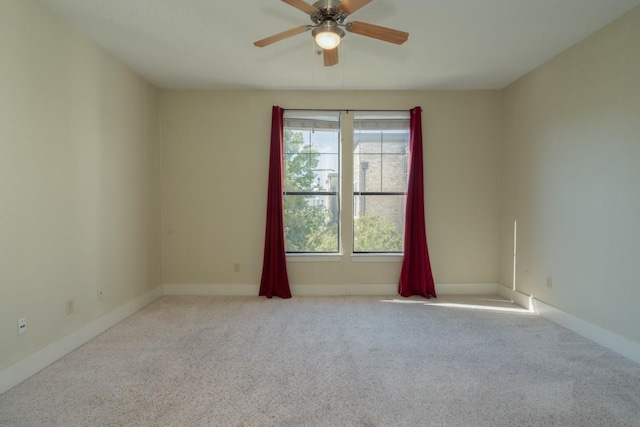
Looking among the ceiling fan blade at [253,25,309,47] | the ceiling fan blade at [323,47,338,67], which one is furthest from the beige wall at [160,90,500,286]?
the ceiling fan blade at [253,25,309,47]

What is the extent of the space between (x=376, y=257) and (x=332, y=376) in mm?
2200

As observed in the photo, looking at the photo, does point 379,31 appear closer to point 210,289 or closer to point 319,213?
point 319,213

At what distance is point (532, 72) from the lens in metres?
3.61

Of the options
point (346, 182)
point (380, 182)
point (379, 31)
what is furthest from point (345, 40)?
point (380, 182)

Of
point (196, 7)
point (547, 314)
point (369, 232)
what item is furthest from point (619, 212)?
point (196, 7)

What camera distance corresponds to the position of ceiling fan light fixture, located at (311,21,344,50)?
7.04ft

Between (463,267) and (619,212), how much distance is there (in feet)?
6.29

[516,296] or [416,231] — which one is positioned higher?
[416,231]

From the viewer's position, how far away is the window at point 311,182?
431 centimetres

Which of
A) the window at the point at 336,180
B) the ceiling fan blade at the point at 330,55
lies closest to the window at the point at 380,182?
the window at the point at 336,180

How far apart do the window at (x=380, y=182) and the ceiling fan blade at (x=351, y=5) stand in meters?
2.28

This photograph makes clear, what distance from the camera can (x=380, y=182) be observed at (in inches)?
171

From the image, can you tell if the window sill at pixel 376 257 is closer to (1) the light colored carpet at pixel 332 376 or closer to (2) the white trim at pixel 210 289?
(1) the light colored carpet at pixel 332 376

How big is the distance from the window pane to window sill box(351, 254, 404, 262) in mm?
102
